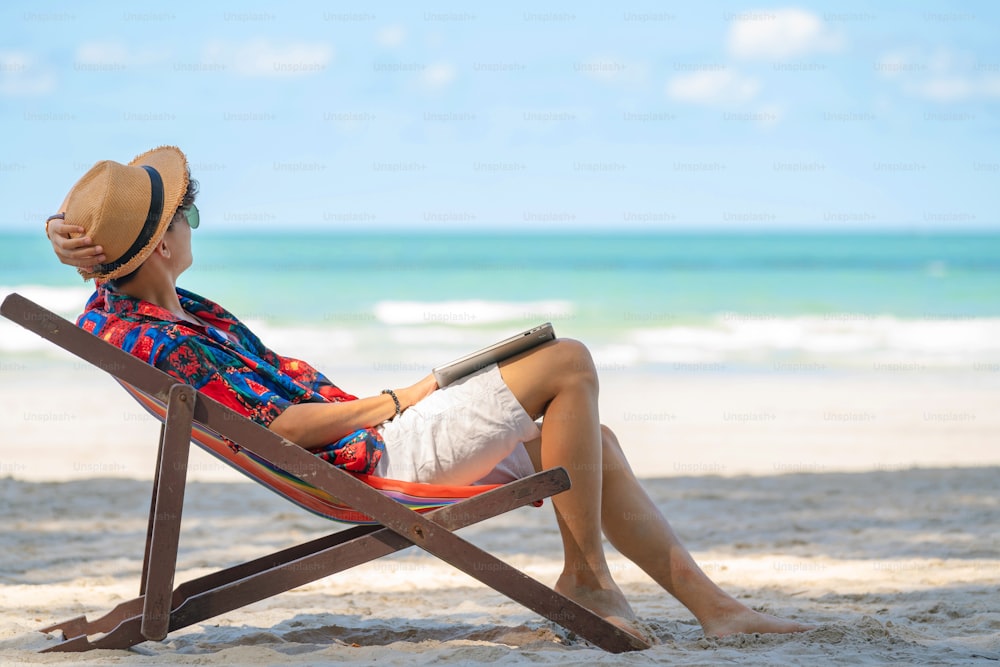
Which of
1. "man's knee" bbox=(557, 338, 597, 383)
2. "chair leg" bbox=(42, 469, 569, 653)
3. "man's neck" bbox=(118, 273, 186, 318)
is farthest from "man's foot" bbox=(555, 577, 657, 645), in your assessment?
"man's neck" bbox=(118, 273, 186, 318)

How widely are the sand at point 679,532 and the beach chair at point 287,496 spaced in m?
0.17

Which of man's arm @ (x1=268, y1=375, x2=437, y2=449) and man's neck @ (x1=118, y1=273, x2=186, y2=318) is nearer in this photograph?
man's arm @ (x1=268, y1=375, x2=437, y2=449)

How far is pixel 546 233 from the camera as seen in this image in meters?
54.6

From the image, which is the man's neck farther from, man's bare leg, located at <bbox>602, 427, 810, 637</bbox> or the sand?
man's bare leg, located at <bbox>602, 427, 810, 637</bbox>

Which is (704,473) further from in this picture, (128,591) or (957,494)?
(128,591)

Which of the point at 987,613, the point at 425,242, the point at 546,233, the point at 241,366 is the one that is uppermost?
the point at 546,233

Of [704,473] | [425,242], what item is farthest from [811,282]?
[704,473]

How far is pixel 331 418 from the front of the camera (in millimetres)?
2596

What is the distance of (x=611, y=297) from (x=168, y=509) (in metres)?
22.2

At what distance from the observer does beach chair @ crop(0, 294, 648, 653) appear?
2391 millimetres

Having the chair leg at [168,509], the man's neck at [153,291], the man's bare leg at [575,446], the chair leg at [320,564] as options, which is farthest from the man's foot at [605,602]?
the man's neck at [153,291]

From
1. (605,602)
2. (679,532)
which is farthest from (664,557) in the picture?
(679,532)

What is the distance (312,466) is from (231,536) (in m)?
2.62

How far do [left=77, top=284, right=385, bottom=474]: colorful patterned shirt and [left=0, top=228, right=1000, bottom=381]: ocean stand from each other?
28.7ft
